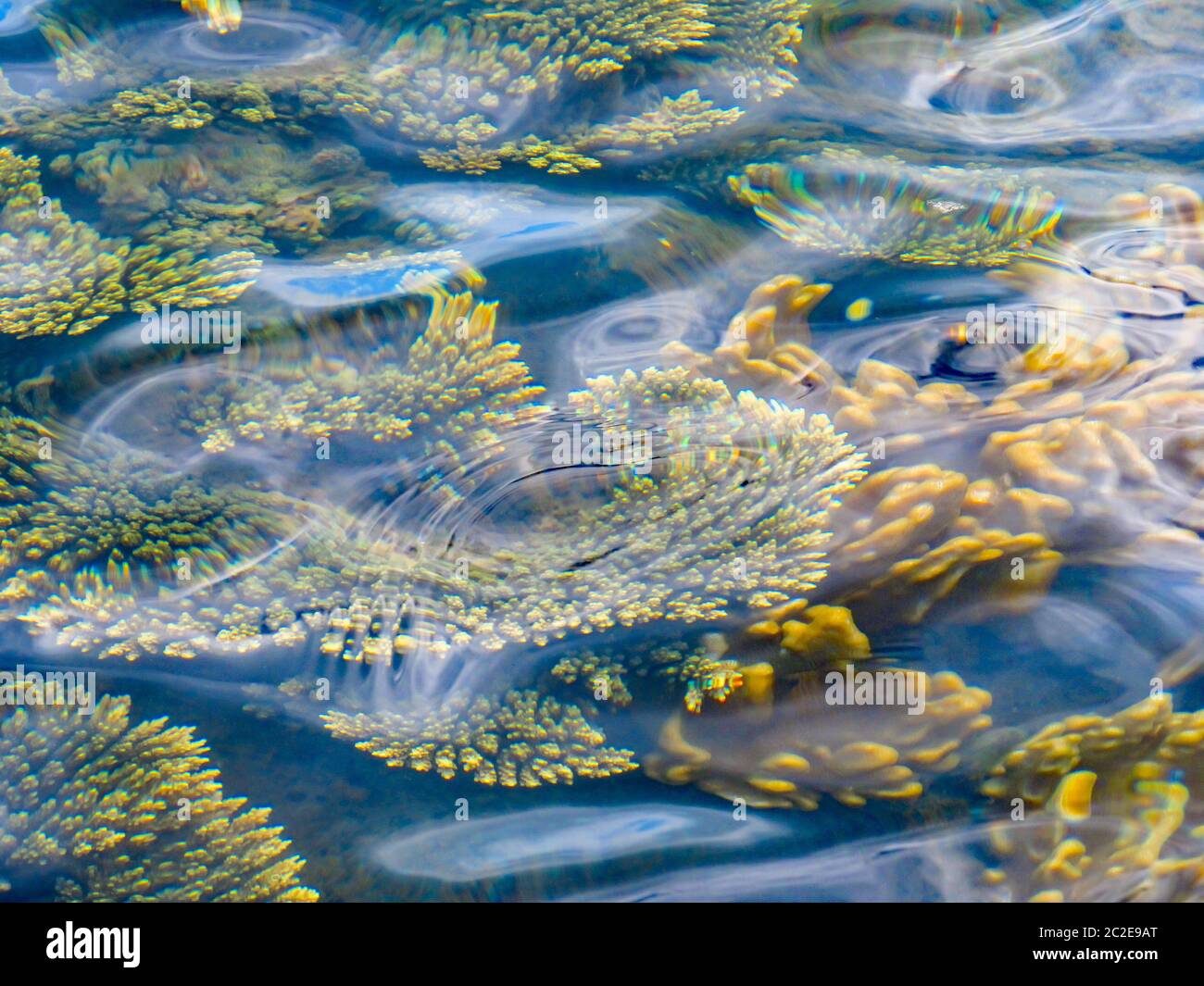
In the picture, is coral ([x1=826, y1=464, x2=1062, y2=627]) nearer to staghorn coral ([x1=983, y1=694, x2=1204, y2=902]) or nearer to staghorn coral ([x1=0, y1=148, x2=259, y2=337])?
staghorn coral ([x1=983, y1=694, x2=1204, y2=902])

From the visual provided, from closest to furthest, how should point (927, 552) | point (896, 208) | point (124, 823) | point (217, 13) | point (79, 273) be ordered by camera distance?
point (124, 823)
point (927, 552)
point (79, 273)
point (896, 208)
point (217, 13)

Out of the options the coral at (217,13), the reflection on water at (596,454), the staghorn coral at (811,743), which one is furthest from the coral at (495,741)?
the coral at (217,13)

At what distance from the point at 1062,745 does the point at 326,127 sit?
288 cm

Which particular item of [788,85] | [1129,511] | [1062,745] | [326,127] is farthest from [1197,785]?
[326,127]

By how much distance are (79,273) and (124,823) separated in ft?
5.28

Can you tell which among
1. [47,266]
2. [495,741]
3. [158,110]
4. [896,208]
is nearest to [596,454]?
[495,741]

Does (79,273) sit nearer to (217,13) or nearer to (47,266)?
(47,266)

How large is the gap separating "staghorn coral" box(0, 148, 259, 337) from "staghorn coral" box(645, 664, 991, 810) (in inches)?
71.5

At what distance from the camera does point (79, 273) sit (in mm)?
2607

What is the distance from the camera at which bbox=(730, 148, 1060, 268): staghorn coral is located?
108 inches

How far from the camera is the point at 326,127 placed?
3.06m

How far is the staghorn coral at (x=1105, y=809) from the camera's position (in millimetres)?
1843

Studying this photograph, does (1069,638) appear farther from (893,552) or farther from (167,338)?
(167,338)
